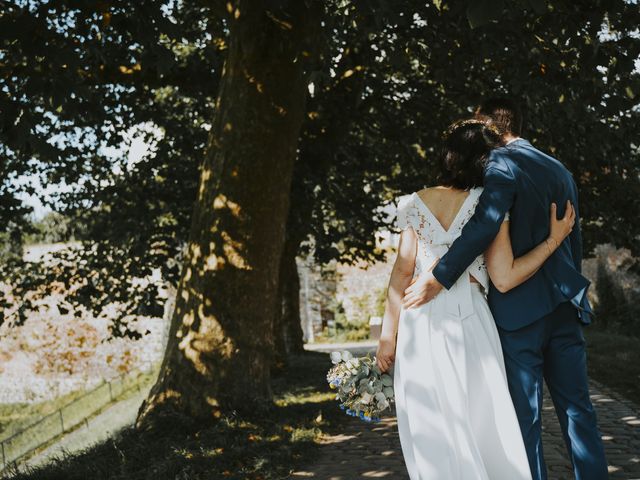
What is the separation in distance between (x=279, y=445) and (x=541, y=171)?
3674mm

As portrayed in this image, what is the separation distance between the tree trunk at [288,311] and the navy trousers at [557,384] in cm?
916

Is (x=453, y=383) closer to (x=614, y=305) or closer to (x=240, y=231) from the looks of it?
(x=240, y=231)

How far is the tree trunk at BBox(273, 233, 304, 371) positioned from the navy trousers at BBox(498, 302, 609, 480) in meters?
9.16

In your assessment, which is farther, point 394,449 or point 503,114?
point 394,449

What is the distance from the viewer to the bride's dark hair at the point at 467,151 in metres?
3.37

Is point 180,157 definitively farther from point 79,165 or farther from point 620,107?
point 620,107

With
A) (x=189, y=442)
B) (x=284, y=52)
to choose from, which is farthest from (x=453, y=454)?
(x=284, y=52)

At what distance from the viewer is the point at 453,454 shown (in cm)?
311

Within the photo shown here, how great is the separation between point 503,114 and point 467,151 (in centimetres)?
32

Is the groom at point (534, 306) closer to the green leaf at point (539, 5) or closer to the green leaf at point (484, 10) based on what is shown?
the green leaf at point (484, 10)

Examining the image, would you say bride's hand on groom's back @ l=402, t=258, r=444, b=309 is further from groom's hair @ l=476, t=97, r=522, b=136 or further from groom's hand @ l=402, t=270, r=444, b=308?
groom's hair @ l=476, t=97, r=522, b=136

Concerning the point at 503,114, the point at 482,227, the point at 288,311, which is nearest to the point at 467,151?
the point at 503,114

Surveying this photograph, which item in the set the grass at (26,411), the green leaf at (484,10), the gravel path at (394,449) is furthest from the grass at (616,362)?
the grass at (26,411)

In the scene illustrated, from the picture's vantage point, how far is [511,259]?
3.24 metres
